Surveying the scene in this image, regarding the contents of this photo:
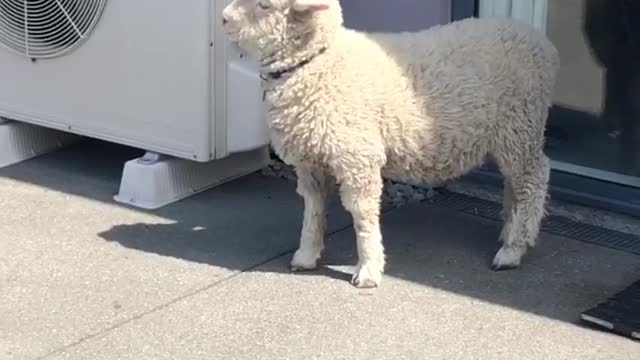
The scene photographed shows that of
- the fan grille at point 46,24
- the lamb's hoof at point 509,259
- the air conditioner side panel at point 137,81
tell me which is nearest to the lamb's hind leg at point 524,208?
the lamb's hoof at point 509,259

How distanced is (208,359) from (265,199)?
67.9 inches

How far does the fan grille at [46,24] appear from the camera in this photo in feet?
19.1

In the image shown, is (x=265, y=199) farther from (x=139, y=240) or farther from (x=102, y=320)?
(x=102, y=320)

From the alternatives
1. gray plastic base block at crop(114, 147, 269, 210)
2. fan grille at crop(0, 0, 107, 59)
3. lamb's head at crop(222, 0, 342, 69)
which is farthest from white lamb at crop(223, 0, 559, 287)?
fan grille at crop(0, 0, 107, 59)

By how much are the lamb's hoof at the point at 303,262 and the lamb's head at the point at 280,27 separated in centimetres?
80

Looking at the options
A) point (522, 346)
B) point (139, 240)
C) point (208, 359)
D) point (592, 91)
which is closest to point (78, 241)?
point (139, 240)

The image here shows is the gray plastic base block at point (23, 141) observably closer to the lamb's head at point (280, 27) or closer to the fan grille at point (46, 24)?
the fan grille at point (46, 24)

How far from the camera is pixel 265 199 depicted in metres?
5.85

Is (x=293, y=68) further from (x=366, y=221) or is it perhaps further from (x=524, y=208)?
(x=524, y=208)

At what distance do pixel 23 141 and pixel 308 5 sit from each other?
247 cm

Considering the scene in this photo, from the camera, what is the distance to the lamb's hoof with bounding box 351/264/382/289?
187 inches

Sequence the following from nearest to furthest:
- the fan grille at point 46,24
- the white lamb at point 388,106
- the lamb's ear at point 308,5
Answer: the lamb's ear at point 308,5
the white lamb at point 388,106
the fan grille at point 46,24

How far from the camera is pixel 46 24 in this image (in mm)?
5953

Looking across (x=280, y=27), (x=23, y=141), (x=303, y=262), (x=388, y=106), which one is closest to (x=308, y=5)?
(x=280, y=27)
